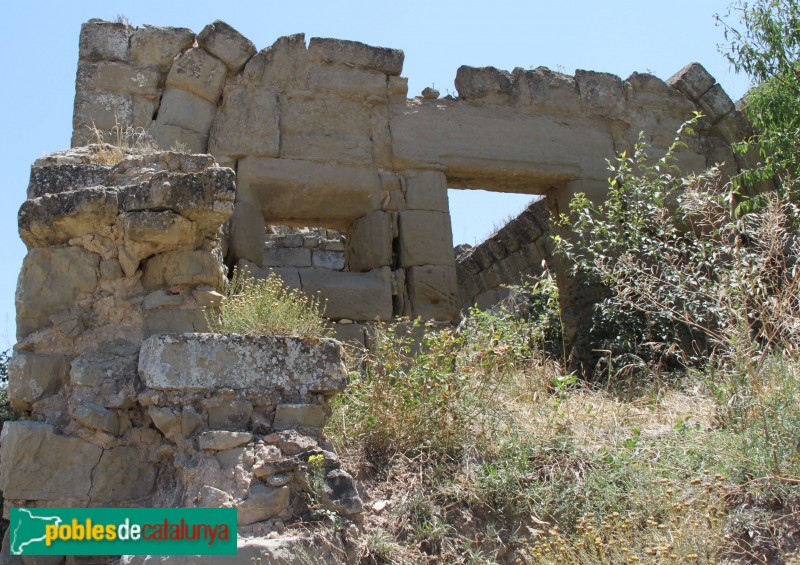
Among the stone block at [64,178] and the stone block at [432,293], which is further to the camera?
the stone block at [432,293]

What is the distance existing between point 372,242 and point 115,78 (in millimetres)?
2514

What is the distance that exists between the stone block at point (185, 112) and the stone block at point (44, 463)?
4049 mm

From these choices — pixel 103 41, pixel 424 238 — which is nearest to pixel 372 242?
pixel 424 238

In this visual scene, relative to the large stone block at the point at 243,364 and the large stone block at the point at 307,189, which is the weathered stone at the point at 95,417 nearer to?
the large stone block at the point at 243,364

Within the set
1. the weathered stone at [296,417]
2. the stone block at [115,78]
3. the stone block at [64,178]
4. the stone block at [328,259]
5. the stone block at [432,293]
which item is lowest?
the weathered stone at [296,417]

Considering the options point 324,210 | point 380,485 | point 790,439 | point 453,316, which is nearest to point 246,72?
point 324,210

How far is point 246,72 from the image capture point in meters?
7.41

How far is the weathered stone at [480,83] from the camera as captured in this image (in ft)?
26.2

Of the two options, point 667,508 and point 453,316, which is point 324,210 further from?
point 667,508

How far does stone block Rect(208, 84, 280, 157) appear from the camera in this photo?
23.5ft

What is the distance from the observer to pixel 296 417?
3.62 meters

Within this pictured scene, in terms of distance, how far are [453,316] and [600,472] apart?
349 centimetres

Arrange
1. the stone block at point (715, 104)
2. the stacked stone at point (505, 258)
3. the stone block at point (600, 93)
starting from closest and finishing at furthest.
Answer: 1. the stone block at point (600, 93)
2. the stone block at point (715, 104)
3. the stacked stone at point (505, 258)

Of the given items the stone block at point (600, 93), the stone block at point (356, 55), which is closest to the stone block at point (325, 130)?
the stone block at point (356, 55)
